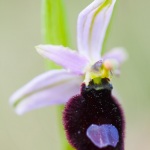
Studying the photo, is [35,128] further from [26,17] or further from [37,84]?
[37,84]

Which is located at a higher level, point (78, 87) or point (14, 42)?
point (14, 42)

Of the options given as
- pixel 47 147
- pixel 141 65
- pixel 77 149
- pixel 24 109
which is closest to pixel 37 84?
pixel 24 109

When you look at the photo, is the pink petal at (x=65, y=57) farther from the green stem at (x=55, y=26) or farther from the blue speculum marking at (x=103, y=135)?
the blue speculum marking at (x=103, y=135)

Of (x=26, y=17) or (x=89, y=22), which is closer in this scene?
(x=89, y=22)

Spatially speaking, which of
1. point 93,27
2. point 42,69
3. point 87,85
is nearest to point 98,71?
point 87,85

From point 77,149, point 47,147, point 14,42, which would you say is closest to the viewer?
point 77,149

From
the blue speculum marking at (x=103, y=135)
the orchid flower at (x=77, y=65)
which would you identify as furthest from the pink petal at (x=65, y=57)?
the blue speculum marking at (x=103, y=135)

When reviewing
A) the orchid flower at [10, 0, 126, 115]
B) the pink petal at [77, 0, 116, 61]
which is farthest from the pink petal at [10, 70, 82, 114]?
the pink petal at [77, 0, 116, 61]
